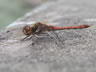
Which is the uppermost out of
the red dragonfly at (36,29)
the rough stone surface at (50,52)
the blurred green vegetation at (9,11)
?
the blurred green vegetation at (9,11)

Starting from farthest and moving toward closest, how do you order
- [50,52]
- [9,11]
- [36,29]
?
[9,11] < [36,29] < [50,52]

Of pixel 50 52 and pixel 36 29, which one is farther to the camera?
pixel 36 29

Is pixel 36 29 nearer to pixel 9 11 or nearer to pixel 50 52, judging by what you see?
pixel 50 52

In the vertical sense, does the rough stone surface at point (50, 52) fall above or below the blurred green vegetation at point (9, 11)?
below

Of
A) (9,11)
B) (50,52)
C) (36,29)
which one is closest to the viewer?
(50,52)

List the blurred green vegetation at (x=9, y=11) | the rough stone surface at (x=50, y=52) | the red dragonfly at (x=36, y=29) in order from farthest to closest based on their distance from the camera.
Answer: the blurred green vegetation at (x=9, y=11), the red dragonfly at (x=36, y=29), the rough stone surface at (x=50, y=52)

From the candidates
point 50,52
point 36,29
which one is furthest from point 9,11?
point 50,52

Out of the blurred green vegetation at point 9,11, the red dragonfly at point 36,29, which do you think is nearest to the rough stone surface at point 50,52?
the red dragonfly at point 36,29

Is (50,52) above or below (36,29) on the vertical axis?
below

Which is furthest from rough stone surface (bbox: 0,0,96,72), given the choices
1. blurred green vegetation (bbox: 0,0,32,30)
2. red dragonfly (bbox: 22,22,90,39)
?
blurred green vegetation (bbox: 0,0,32,30)

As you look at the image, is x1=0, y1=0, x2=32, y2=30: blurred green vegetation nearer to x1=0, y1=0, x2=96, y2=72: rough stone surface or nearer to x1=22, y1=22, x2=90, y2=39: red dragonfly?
x1=22, y1=22, x2=90, y2=39: red dragonfly

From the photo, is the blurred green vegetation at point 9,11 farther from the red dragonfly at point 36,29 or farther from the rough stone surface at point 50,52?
the rough stone surface at point 50,52

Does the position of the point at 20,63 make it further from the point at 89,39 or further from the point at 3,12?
the point at 3,12
